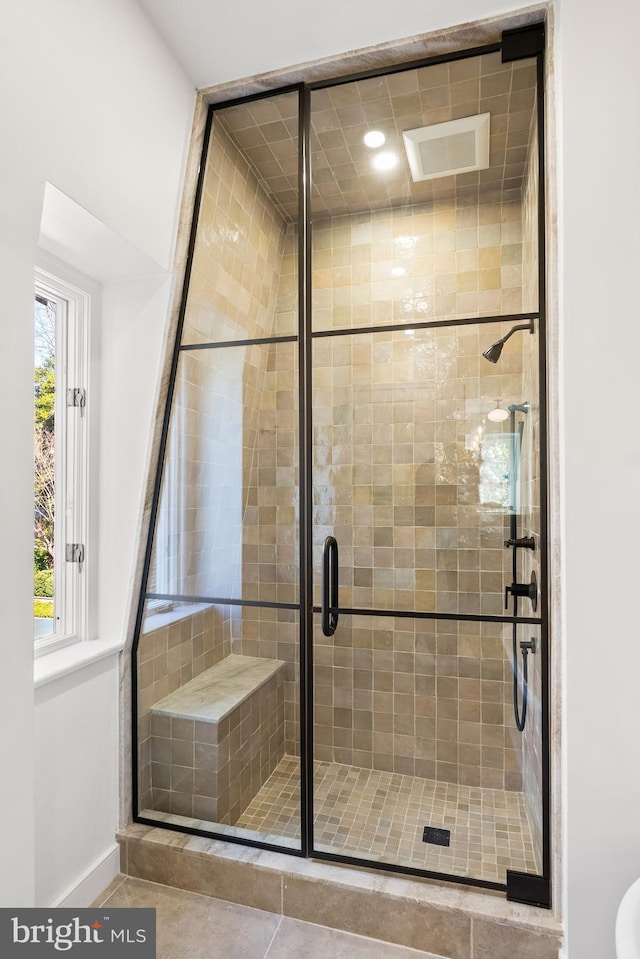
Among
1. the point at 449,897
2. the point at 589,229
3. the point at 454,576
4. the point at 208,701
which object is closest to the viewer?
the point at 589,229

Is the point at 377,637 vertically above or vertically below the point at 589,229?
below

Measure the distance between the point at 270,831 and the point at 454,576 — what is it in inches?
43.0

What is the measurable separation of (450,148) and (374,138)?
275mm

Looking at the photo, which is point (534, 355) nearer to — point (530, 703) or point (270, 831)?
point (530, 703)

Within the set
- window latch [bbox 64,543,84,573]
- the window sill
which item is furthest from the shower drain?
window latch [bbox 64,543,84,573]

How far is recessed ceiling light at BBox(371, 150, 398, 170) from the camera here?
75.0 inches

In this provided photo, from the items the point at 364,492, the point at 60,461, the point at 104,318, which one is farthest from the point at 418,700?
the point at 104,318

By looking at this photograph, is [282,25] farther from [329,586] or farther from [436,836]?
[436,836]

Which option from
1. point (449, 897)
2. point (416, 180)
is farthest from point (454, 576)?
point (416, 180)

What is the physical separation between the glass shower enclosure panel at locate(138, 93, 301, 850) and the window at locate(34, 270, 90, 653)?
0.27m

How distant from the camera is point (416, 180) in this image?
6.15 feet

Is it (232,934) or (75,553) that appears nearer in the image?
(232,934)

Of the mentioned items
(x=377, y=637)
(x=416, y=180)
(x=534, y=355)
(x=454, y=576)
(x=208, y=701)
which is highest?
(x=416, y=180)

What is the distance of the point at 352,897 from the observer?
1727 mm
